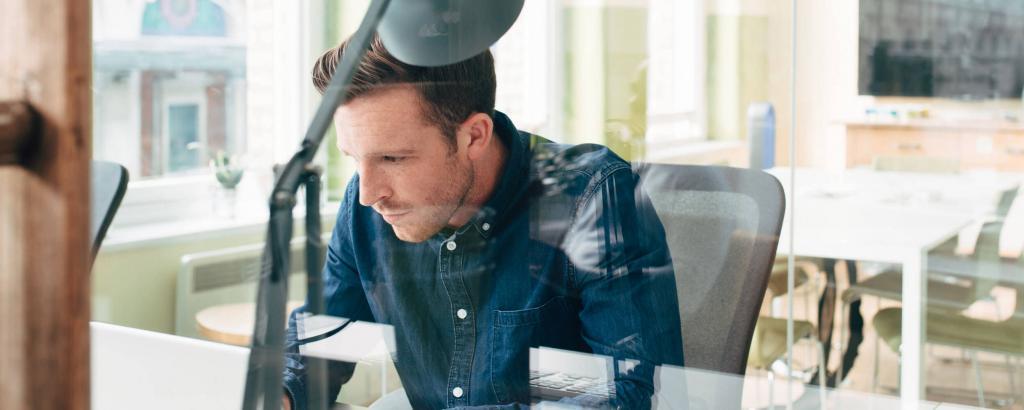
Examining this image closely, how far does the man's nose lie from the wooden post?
20.0 inches

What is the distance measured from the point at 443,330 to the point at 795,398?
439 millimetres

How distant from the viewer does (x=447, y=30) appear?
1175 mm

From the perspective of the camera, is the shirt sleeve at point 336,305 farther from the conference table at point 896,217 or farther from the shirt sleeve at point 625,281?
the conference table at point 896,217

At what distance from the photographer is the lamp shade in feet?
3.84

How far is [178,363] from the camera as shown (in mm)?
1281

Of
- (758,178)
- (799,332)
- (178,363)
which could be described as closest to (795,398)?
(799,332)

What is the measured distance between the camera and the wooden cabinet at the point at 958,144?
3.98ft

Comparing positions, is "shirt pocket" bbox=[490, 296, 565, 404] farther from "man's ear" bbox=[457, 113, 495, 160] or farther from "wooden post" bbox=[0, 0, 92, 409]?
"wooden post" bbox=[0, 0, 92, 409]

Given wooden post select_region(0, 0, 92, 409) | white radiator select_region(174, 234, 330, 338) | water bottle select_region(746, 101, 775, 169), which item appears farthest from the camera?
white radiator select_region(174, 234, 330, 338)

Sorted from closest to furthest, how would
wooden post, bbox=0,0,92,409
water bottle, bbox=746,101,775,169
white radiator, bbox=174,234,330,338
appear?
wooden post, bbox=0,0,92,409 < water bottle, bbox=746,101,775,169 < white radiator, bbox=174,234,330,338

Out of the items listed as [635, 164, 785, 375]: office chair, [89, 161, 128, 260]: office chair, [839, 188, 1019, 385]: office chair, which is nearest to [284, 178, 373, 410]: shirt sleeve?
[89, 161, 128, 260]: office chair

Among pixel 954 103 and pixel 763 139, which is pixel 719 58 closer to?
pixel 763 139

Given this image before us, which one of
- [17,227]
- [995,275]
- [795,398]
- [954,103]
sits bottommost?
[795,398]

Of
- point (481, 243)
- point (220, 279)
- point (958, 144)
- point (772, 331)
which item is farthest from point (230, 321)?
point (958, 144)
